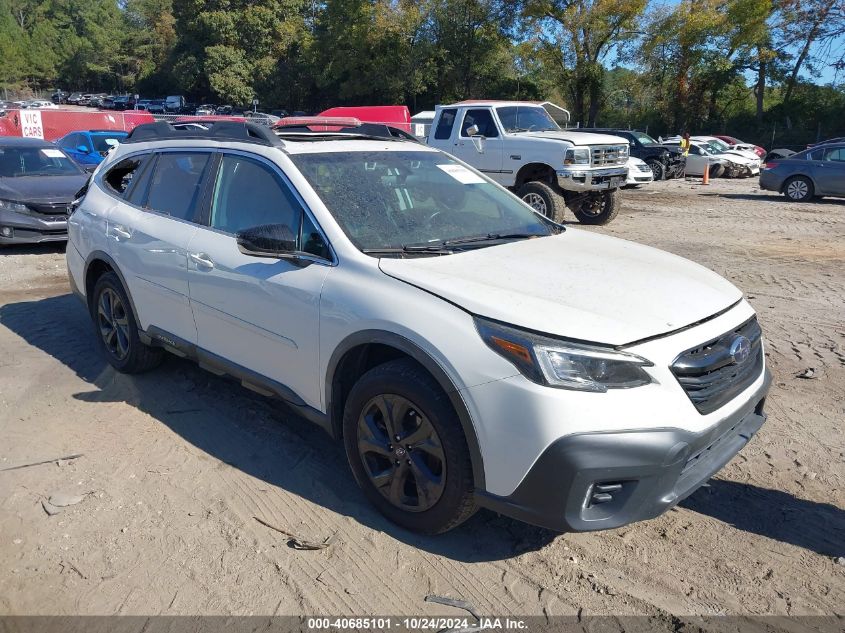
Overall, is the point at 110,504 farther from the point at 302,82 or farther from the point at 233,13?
the point at 233,13

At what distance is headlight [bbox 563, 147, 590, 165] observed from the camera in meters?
11.5

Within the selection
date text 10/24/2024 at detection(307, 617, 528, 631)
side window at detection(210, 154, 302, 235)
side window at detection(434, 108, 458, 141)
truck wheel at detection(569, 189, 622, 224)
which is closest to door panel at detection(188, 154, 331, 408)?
side window at detection(210, 154, 302, 235)

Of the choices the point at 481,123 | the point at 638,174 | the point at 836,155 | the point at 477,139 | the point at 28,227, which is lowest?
the point at 28,227

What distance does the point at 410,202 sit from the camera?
3.96 meters

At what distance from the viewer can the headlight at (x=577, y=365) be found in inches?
108

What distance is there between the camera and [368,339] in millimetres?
3223

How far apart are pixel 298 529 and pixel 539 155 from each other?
31.4 feet

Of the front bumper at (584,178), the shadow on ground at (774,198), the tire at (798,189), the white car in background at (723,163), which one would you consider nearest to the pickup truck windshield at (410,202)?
the front bumper at (584,178)

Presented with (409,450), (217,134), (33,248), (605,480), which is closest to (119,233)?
(217,134)

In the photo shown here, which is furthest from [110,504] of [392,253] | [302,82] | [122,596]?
[302,82]

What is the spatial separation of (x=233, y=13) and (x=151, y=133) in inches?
2210

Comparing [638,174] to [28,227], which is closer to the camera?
[28,227]

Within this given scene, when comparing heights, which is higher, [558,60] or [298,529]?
[558,60]

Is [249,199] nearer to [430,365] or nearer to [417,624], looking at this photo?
[430,365]
